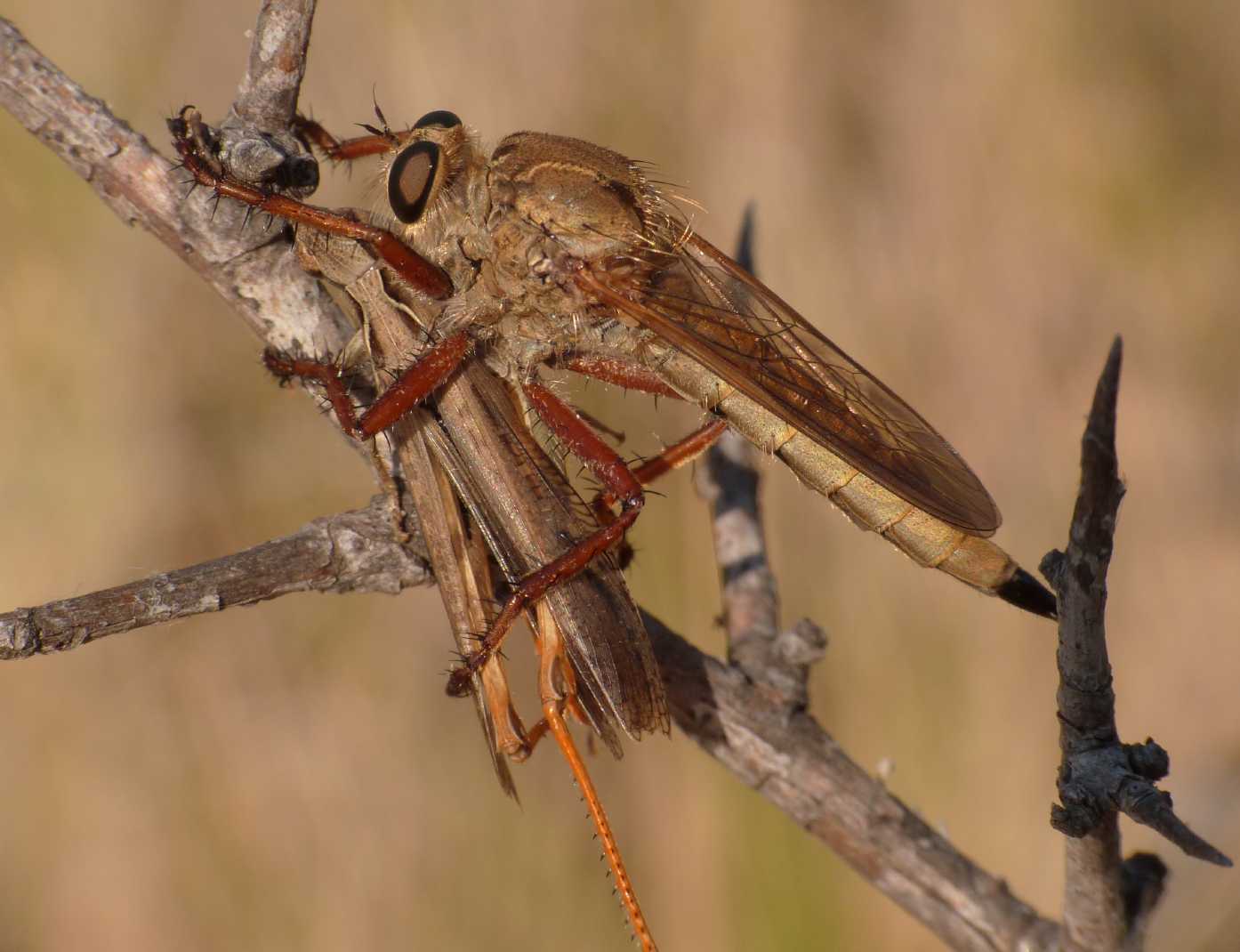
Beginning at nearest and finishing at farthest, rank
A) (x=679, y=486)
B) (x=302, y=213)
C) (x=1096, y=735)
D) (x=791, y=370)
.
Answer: (x=1096, y=735), (x=302, y=213), (x=791, y=370), (x=679, y=486)

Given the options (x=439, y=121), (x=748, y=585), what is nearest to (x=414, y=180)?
(x=439, y=121)

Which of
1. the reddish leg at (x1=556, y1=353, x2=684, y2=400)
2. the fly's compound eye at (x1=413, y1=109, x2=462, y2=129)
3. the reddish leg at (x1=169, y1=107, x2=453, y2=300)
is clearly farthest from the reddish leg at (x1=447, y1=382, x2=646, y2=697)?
the fly's compound eye at (x1=413, y1=109, x2=462, y2=129)

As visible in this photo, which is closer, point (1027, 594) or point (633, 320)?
point (1027, 594)

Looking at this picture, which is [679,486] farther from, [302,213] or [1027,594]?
[302,213]

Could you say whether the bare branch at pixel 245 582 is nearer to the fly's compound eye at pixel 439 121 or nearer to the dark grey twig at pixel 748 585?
the dark grey twig at pixel 748 585

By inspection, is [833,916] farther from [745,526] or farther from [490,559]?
[490,559]

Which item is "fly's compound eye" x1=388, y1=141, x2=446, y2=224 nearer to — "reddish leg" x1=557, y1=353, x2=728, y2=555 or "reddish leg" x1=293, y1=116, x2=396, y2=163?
"reddish leg" x1=293, y1=116, x2=396, y2=163

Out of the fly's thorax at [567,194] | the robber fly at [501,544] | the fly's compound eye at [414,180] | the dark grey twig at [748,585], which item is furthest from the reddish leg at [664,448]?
the fly's compound eye at [414,180]
